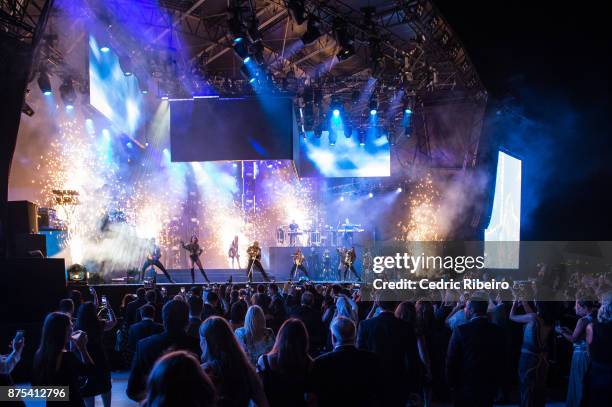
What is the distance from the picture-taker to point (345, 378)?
295 centimetres

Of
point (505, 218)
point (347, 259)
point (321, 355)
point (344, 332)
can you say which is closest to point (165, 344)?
point (321, 355)

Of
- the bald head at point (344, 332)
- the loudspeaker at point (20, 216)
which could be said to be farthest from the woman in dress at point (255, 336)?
the loudspeaker at point (20, 216)

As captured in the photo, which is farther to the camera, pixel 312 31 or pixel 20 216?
pixel 312 31

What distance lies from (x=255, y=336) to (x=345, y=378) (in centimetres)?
111

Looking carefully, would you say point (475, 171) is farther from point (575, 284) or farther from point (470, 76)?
point (575, 284)

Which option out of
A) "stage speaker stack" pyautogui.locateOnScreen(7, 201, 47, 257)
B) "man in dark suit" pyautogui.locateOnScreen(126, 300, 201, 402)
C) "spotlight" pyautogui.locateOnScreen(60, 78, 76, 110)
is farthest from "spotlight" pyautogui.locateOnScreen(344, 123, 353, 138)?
"man in dark suit" pyautogui.locateOnScreen(126, 300, 201, 402)

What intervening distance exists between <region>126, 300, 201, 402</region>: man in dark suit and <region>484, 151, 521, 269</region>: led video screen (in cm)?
1002

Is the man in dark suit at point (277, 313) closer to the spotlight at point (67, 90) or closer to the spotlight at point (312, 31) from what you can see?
the spotlight at point (312, 31)

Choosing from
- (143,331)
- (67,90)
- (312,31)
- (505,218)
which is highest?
(312,31)

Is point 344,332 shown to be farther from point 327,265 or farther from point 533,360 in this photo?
point 327,265

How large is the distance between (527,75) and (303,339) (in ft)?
30.2

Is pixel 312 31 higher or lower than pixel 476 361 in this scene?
higher

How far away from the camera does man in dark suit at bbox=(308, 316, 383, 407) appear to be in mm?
2924

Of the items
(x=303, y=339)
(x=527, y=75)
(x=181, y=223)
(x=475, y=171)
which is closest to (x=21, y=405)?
(x=303, y=339)
